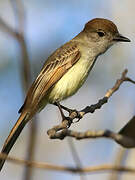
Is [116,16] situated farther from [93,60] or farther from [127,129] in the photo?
[127,129]

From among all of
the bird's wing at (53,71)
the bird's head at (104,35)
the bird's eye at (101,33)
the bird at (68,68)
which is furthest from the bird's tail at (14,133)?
the bird's eye at (101,33)

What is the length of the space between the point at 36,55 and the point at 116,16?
210 cm

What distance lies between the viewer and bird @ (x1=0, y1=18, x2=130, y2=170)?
190 inches

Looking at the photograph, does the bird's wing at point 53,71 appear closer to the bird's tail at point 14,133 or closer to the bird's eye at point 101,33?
the bird's tail at point 14,133

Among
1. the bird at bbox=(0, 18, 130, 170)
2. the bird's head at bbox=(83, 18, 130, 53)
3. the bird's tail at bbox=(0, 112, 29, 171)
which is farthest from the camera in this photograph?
the bird's head at bbox=(83, 18, 130, 53)

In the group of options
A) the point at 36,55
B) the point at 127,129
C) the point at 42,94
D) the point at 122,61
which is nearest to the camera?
the point at 127,129

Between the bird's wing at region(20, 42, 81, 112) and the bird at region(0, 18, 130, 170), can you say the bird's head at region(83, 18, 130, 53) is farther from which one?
the bird's wing at region(20, 42, 81, 112)

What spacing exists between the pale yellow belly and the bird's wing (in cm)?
9

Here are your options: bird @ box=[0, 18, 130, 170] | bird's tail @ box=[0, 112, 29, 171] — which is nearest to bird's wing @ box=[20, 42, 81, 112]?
bird @ box=[0, 18, 130, 170]

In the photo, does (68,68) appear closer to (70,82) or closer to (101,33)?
(70,82)

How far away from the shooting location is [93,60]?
533cm

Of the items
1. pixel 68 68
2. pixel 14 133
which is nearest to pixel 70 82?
pixel 68 68

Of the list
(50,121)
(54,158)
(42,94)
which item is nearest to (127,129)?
(42,94)

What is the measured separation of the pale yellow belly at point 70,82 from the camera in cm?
490
